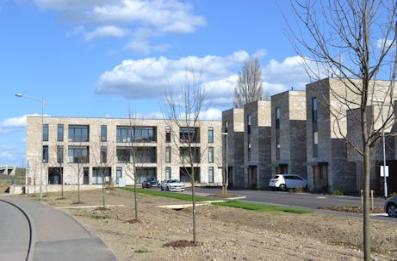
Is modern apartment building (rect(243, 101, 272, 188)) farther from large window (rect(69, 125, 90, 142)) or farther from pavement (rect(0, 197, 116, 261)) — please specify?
pavement (rect(0, 197, 116, 261))

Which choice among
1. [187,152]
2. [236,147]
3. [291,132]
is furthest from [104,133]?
[187,152]

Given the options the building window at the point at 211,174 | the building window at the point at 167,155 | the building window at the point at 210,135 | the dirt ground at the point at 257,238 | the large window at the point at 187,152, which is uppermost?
the building window at the point at 210,135

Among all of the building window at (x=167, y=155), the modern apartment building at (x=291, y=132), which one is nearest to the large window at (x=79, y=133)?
the building window at (x=167, y=155)

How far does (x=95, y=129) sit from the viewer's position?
101500 millimetres

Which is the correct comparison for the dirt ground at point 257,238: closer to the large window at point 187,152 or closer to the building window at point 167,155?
the large window at point 187,152

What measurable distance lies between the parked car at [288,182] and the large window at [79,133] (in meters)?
49.0

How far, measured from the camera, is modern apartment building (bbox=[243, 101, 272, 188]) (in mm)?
72125

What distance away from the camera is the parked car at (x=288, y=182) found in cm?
5962

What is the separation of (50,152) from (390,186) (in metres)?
64.3

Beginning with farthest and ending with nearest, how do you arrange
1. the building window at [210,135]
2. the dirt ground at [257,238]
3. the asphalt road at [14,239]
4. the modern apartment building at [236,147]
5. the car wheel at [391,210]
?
the building window at [210,135], the modern apartment building at [236,147], the car wheel at [391,210], the asphalt road at [14,239], the dirt ground at [257,238]

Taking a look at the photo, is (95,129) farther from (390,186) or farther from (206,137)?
(390,186)

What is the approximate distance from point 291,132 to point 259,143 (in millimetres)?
8724

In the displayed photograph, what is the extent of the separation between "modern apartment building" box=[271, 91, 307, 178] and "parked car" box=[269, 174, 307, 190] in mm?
3926

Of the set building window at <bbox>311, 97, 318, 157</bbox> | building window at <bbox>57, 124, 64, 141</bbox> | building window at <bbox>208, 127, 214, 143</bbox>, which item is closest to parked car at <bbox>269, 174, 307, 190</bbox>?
building window at <bbox>311, 97, 318, 157</bbox>
